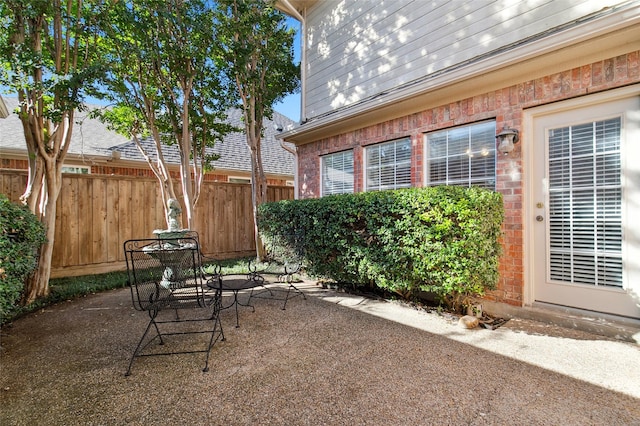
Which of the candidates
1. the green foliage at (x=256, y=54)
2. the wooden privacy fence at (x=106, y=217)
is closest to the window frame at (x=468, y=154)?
the green foliage at (x=256, y=54)

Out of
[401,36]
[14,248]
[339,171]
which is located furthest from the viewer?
[339,171]

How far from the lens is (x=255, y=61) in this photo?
22.2ft

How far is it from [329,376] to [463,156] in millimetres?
3308

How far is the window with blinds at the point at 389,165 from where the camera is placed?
196 inches

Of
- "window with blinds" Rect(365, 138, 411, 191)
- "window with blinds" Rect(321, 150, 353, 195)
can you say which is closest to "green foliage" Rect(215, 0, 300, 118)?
"window with blinds" Rect(321, 150, 353, 195)

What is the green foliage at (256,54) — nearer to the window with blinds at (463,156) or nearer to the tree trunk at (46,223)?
the tree trunk at (46,223)

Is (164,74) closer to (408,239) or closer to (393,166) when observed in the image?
(393,166)

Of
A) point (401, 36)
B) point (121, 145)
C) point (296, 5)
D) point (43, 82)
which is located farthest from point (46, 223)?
point (296, 5)

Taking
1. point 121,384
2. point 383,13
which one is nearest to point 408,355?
point 121,384

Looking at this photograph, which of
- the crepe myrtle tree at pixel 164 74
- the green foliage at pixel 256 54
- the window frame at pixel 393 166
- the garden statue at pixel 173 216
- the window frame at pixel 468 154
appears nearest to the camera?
the window frame at pixel 468 154

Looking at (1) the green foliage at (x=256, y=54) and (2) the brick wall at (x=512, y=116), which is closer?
(2) the brick wall at (x=512, y=116)

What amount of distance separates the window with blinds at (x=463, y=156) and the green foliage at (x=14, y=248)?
16.3 feet

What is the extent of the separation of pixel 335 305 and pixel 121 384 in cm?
253

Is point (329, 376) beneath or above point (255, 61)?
beneath
